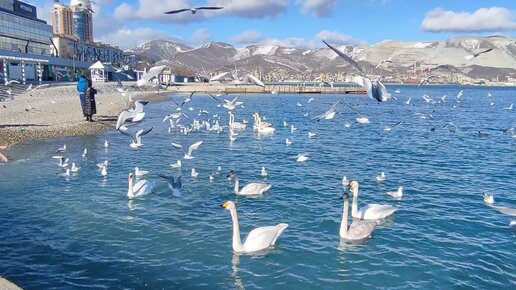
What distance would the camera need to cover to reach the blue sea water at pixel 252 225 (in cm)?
952

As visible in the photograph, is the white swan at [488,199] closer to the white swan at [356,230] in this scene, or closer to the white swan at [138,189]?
the white swan at [356,230]

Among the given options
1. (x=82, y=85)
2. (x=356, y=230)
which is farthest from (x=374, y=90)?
(x=82, y=85)

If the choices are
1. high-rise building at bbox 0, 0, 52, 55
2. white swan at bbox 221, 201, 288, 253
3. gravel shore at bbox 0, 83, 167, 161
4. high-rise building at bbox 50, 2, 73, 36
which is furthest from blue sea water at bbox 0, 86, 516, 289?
high-rise building at bbox 50, 2, 73, 36

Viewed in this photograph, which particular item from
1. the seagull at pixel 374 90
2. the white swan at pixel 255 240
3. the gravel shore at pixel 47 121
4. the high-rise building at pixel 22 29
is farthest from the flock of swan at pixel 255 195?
the high-rise building at pixel 22 29

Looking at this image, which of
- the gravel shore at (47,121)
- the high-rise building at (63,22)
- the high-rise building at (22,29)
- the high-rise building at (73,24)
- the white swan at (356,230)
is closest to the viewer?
the white swan at (356,230)

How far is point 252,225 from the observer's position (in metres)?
12.7

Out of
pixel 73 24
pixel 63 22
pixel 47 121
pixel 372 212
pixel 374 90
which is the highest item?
pixel 73 24

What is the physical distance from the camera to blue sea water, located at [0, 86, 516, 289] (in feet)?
31.2

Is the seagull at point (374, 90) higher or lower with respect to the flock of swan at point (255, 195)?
higher

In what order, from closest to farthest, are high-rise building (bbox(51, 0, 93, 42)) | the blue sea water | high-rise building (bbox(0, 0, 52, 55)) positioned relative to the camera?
the blue sea water → high-rise building (bbox(0, 0, 52, 55)) → high-rise building (bbox(51, 0, 93, 42))

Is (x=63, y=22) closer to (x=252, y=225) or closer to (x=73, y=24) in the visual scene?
(x=73, y=24)

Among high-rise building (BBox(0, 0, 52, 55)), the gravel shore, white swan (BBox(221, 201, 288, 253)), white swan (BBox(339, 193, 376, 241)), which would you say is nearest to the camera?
white swan (BBox(221, 201, 288, 253))

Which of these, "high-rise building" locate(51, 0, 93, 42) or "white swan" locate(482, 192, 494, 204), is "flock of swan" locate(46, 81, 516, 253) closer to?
"white swan" locate(482, 192, 494, 204)

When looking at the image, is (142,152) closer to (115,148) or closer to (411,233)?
(115,148)
